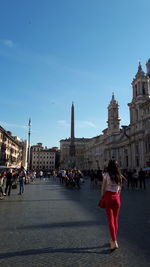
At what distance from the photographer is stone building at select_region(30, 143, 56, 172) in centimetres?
13200

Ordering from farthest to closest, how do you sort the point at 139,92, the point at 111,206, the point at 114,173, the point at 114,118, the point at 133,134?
the point at 114,118 → the point at 139,92 → the point at 133,134 → the point at 114,173 → the point at 111,206

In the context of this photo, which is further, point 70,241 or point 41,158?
point 41,158

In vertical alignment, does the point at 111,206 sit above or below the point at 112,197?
below

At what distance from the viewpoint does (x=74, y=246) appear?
4.66 metres

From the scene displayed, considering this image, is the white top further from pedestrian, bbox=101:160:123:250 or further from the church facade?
the church facade

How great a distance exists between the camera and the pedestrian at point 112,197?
4531mm

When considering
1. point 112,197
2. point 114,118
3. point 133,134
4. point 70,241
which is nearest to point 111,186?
point 112,197

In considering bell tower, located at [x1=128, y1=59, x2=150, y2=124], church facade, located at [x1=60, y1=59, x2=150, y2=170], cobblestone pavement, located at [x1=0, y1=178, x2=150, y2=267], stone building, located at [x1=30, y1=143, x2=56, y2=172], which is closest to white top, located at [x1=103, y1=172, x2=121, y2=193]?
cobblestone pavement, located at [x1=0, y1=178, x2=150, y2=267]

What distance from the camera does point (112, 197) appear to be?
462 centimetres

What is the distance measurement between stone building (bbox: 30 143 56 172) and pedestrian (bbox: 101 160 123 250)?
12917cm

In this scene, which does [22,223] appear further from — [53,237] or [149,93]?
[149,93]

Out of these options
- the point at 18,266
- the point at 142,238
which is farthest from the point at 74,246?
the point at 142,238

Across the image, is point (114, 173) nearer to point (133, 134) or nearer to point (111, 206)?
point (111, 206)

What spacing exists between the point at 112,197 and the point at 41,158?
129449mm
